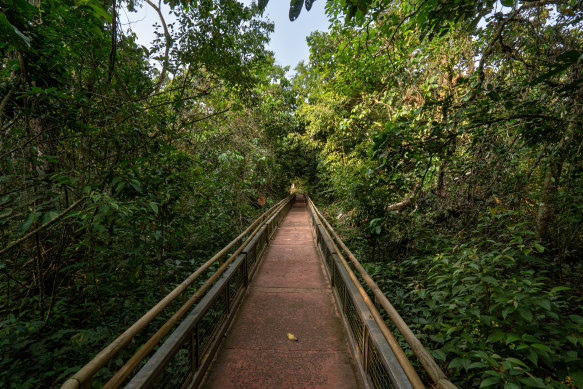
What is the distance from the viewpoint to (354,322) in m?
2.89

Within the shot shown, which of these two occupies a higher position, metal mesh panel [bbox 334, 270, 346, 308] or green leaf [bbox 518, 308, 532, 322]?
green leaf [bbox 518, 308, 532, 322]

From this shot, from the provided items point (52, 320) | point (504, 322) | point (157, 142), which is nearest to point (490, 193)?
point (504, 322)

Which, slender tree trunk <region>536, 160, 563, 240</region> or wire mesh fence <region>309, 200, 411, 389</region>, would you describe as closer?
wire mesh fence <region>309, 200, 411, 389</region>

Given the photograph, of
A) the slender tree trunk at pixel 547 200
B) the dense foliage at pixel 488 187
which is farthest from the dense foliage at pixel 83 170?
the slender tree trunk at pixel 547 200

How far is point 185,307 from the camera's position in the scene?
90.4 inches

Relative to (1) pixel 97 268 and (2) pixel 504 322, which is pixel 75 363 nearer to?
(1) pixel 97 268

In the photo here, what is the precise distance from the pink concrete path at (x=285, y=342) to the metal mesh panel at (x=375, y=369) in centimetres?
21

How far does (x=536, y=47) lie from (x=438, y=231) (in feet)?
12.6

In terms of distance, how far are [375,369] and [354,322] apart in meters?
0.72

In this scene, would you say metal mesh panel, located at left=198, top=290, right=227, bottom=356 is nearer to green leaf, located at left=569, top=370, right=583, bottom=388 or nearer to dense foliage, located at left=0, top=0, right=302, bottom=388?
dense foliage, located at left=0, top=0, right=302, bottom=388

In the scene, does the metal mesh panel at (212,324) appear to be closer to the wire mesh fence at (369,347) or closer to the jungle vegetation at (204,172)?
the jungle vegetation at (204,172)

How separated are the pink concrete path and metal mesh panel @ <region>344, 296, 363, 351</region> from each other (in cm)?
19

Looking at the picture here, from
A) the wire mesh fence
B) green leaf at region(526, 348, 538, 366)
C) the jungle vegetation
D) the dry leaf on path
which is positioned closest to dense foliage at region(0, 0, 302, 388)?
the jungle vegetation

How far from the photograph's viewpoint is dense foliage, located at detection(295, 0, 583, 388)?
232 centimetres
